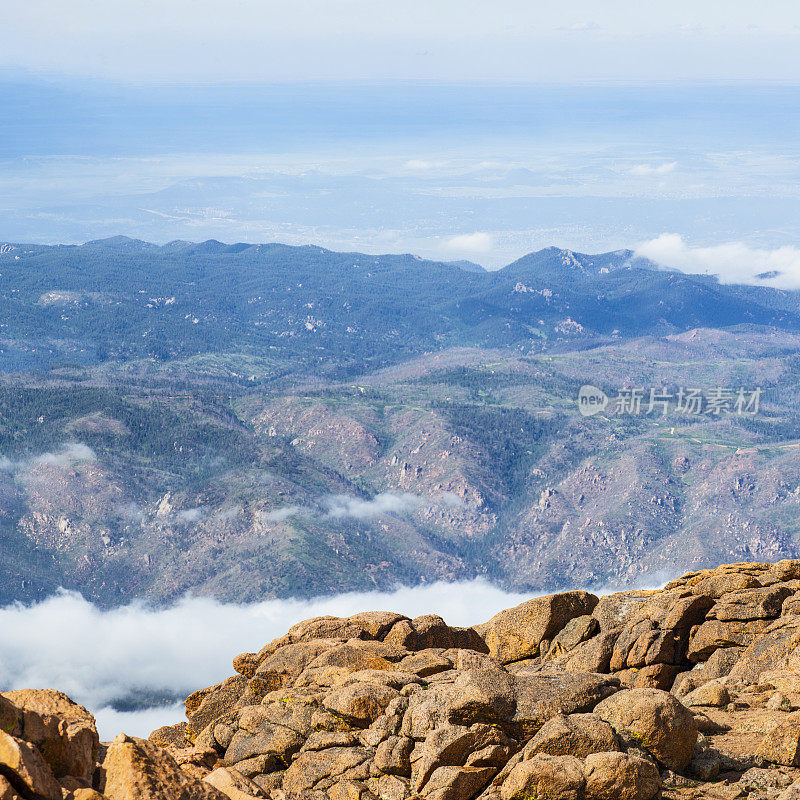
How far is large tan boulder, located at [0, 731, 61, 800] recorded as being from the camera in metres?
32.1

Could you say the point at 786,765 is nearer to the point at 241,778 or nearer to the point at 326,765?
the point at 326,765

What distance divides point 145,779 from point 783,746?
28978 mm

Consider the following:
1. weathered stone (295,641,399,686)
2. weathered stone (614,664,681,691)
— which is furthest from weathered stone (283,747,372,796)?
weathered stone (614,664,681,691)

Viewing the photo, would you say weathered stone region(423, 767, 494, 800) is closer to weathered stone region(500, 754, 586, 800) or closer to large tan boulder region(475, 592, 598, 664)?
weathered stone region(500, 754, 586, 800)

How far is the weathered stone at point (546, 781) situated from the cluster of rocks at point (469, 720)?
6cm

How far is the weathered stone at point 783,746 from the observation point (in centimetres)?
4494

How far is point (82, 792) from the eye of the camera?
3331 cm

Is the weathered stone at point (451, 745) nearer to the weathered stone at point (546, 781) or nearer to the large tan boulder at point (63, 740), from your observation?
the weathered stone at point (546, 781)

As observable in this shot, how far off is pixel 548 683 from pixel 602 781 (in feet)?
28.1

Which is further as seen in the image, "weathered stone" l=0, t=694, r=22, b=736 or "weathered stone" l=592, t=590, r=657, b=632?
"weathered stone" l=592, t=590, r=657, b=632

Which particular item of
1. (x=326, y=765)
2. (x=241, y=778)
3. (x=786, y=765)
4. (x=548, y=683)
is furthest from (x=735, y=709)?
(x=241, y=778)

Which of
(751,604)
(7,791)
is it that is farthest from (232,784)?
(751,604)

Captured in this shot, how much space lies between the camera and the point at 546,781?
130ft

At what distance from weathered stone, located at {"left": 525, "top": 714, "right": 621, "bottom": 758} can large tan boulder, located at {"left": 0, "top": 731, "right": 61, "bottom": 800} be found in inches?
767
